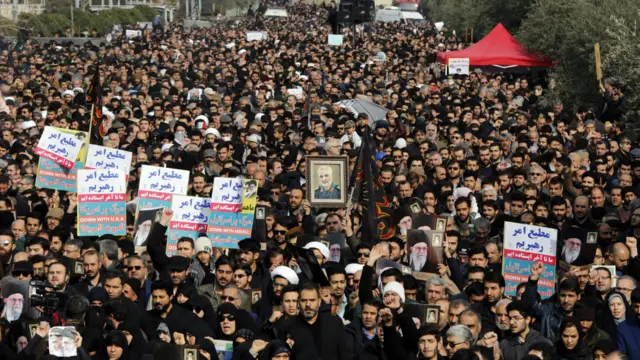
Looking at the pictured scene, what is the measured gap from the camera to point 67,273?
1156 cm

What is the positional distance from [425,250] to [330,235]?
1025mm

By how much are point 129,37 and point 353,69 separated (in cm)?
1608

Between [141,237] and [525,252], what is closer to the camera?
[525,252]

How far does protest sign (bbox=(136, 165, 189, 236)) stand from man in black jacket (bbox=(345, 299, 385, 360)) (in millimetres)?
5229

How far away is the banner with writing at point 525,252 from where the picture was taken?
12.4 metres

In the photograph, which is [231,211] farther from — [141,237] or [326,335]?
[326,335]

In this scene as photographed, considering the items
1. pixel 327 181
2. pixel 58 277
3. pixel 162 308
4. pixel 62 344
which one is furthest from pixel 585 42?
pixel 62 344

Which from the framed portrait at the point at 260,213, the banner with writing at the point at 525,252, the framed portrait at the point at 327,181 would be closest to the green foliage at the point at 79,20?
the framed portrait at the point at 327,181

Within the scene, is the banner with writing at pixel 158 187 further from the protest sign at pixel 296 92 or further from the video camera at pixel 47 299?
the protest sign at pixel 296 92

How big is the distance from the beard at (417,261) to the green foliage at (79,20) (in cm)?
3689

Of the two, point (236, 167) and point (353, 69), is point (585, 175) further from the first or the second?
point (353, 69)

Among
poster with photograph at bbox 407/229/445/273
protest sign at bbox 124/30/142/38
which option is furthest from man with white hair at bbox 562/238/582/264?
protest sign at bbox 124/30/142/38

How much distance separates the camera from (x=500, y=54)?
34.0m

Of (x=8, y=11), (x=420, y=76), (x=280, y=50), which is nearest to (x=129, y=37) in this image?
(x=280, y=50)
